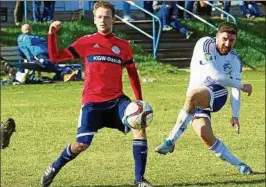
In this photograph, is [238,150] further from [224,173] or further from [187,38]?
[187,38]

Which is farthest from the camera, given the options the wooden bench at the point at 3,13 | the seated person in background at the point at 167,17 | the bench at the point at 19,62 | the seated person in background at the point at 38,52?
the wooden bench at the point at 3,13

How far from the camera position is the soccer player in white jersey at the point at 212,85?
31.5ft

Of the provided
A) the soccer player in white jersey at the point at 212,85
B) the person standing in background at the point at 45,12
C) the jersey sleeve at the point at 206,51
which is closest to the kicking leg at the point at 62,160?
the soccer player in white jersey at the point at 212,85

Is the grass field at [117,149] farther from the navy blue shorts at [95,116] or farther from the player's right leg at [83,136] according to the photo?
the navy blue shorts at [95,116]

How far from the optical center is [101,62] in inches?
364

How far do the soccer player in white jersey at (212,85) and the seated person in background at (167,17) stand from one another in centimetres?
1765

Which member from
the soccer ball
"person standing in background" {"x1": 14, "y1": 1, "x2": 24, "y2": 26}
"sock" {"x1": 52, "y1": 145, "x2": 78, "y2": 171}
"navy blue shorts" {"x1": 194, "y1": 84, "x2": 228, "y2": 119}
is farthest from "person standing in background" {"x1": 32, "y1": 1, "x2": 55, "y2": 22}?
the soccer ball

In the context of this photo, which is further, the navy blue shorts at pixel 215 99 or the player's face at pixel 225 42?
the navy blue shorts at pixel 215 99

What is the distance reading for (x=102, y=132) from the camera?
1347 centimetres

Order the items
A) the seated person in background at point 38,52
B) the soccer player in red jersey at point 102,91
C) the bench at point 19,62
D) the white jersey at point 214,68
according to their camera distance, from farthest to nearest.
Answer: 1. the seated person in background at point 38,52
2. the bench at point 19,62
3. the white jersey at point 214,68
4. the soccer player in red jersey at point 102,91

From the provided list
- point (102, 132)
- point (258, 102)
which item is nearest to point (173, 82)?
point (258, 102)

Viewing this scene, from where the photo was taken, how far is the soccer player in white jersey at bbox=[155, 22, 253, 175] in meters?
9.61

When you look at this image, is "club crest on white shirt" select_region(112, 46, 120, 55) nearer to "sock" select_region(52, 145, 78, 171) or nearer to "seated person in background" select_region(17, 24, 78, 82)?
"sock" select_region(52, 145, 78, 171)

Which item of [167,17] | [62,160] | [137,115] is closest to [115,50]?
[137,115]
